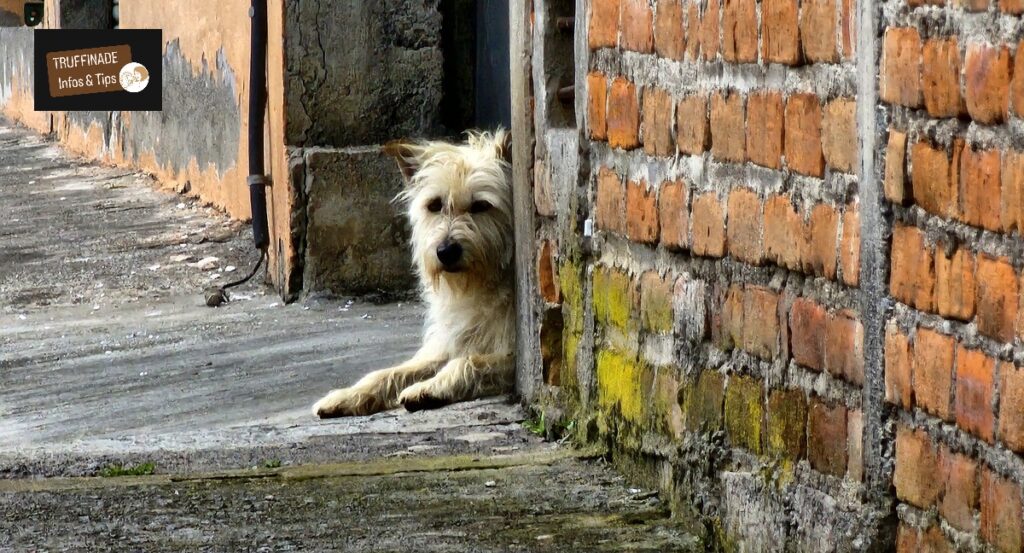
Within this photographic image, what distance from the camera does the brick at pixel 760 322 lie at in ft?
10.8

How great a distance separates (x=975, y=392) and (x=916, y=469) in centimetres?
26

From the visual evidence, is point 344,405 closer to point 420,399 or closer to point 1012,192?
point 420,399

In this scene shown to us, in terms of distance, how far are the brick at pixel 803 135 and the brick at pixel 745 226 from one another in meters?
0.18

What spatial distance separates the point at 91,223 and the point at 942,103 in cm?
898

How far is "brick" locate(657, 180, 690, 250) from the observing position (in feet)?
12.3

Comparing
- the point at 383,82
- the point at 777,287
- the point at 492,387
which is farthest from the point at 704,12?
the point at 383,82

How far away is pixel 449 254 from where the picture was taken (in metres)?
6.08

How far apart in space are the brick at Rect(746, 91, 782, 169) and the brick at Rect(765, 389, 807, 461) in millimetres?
454

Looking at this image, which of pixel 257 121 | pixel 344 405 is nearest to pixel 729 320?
pixel 344 405

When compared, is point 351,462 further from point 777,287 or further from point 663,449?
point 777,287

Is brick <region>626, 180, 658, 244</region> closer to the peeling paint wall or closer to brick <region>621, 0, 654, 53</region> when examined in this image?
brick <region>621, 0, 654, 53</region>

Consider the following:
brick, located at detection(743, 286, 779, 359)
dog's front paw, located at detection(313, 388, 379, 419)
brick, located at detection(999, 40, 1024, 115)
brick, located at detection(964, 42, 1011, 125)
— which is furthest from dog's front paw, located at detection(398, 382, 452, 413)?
brick, located at detection(999, 40, 1024, 115)

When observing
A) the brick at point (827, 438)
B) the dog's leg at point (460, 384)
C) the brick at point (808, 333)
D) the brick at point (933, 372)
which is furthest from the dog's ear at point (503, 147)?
the brick at point (933, 372)

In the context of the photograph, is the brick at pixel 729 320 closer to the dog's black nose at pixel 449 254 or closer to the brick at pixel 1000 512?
the brick at pixel 1000 512
